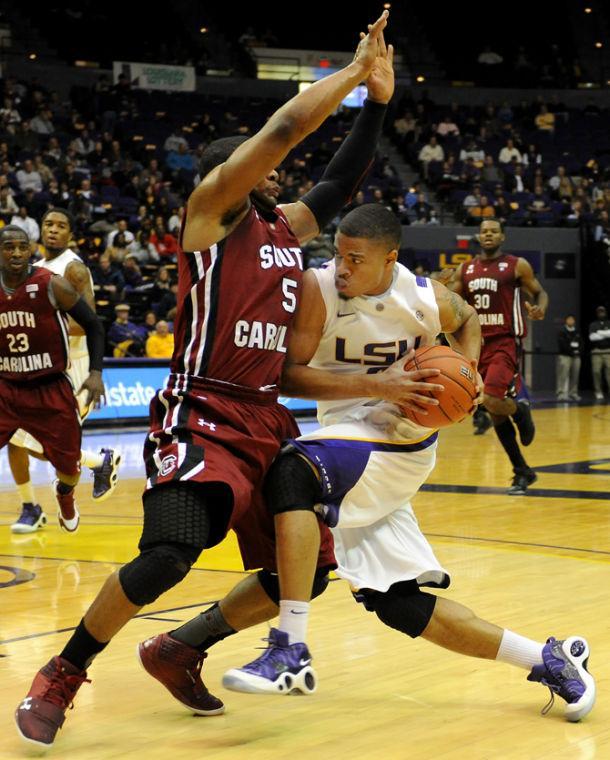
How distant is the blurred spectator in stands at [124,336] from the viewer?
1700cm

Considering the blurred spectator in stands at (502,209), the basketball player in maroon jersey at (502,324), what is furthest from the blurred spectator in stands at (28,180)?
the basketball player in maroon jersey at (502,324)

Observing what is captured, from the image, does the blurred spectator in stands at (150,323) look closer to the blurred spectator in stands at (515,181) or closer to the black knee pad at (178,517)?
the blurred spectator in stands at (515,181)

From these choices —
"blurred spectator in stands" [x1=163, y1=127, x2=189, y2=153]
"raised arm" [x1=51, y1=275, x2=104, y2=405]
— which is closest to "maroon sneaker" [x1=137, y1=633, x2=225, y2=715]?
"raised arm" [x1=51, y1=275, x2=104, y2=405]

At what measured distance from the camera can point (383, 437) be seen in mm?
4129

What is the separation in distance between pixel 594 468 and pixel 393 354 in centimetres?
802

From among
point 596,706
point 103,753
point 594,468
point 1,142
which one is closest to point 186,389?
Answer: point 103,753

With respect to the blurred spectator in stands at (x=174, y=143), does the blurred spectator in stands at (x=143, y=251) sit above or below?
below

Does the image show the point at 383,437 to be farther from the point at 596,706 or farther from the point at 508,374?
the point at 508,374

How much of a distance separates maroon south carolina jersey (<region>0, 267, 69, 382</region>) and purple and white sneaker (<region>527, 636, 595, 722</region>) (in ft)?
14.5

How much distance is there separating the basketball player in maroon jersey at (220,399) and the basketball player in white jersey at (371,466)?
0.11 m

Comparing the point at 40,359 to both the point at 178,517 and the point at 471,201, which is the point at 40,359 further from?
the point at 471,201

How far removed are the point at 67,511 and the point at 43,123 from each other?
17.5 m

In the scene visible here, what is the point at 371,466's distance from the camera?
13.3 ft

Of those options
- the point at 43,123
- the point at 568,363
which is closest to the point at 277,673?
the point at 568,363
